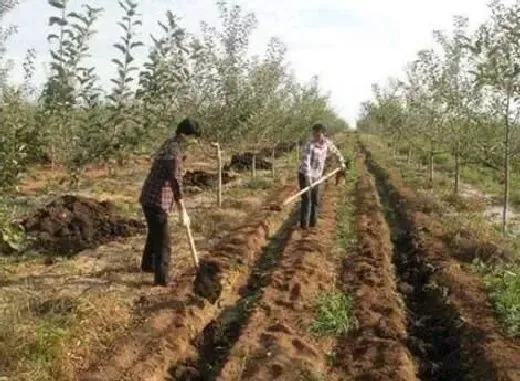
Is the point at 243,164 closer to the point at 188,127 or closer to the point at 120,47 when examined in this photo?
the point at 120,47

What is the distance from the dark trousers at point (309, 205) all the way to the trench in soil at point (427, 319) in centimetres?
163

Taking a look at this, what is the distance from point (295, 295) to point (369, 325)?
1.34m

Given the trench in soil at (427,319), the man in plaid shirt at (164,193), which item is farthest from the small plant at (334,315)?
the man in plaid shirt at (164,193)

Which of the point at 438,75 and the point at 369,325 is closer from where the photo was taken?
the point at 369,325

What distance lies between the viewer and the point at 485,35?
48.5 ft

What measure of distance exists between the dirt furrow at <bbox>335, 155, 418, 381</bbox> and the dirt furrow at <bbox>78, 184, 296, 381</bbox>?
1.53 m

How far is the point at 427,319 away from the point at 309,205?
16.1ft

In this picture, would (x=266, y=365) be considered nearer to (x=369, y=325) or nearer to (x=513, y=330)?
(x=369, y=325)

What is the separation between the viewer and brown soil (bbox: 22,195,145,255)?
37.0ft

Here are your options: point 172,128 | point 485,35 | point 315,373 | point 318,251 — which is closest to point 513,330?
point 315,373

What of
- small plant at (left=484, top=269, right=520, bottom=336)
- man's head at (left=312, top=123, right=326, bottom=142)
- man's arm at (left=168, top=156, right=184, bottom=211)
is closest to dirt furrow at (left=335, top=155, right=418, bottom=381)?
small plant at (left=484, top=269, right=520, bottom=336)

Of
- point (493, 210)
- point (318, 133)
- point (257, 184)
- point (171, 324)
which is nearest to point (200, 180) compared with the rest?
point (257, 184)

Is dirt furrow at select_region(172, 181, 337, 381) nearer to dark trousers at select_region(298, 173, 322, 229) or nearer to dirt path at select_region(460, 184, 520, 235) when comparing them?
dark trousers at select_region(298, 173, 322, 229)

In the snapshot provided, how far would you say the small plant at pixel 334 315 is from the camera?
316 inches
